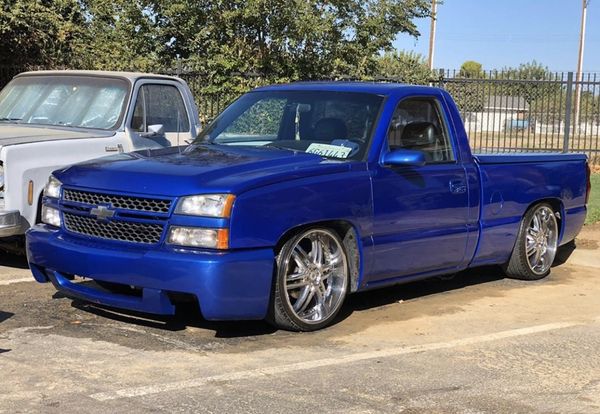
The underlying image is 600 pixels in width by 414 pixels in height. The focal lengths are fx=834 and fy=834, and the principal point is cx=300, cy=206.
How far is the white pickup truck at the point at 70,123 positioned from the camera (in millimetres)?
7145

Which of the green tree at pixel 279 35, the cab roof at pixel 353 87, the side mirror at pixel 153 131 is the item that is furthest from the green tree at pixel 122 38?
the cab roof at pixel 353 87

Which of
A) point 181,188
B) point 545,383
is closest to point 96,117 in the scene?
point 181,188

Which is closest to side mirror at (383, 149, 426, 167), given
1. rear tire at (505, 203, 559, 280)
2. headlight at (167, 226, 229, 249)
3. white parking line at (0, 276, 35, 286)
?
headlight at (167, 226, 229, 249)

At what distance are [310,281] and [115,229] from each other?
4.53ft

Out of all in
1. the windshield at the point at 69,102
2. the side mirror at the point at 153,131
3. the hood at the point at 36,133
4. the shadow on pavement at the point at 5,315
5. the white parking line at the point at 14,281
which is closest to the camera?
the shadow on pavement at the point at 5,315

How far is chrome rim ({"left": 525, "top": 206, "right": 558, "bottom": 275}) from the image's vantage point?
315 inches

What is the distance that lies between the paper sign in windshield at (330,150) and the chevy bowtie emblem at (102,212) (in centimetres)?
158

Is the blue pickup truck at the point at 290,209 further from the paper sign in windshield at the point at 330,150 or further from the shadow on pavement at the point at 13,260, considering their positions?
the shadow on pavement at the point at 13,260

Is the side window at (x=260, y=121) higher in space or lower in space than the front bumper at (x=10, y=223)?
higher

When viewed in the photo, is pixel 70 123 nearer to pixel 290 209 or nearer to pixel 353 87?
pixel 353 87

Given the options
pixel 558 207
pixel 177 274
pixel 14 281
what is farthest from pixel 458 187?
pixel 14 281

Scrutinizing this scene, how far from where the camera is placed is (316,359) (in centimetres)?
524

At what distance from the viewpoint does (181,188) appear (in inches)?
209

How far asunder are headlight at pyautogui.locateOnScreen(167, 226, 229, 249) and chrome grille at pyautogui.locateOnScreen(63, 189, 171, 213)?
6.8 inches
